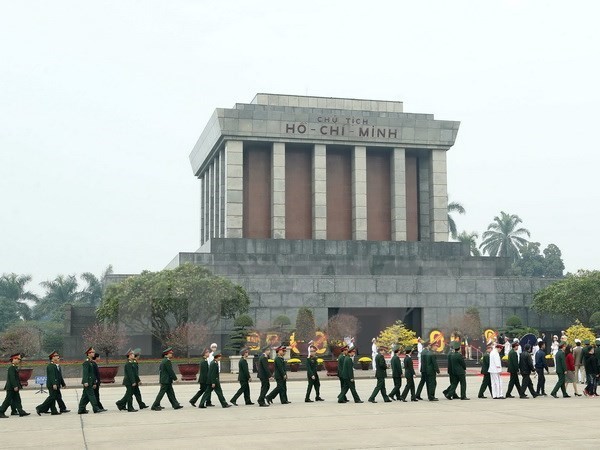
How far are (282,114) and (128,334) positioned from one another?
67.0 ft

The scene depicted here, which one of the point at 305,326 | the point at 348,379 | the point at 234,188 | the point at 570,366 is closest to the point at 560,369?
the point at 570,366

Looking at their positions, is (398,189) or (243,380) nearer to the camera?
(243,380)

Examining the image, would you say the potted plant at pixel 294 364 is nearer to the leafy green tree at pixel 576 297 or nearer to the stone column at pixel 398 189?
the leafy green tree at pixel 576 297

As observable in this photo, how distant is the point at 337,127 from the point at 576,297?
2111cm

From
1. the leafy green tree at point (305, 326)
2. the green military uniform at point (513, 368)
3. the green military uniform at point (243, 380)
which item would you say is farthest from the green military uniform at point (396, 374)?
the leafy green tree at point (305, 326)

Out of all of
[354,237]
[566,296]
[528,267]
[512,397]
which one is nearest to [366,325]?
[354,237]

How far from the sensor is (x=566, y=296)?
172ft

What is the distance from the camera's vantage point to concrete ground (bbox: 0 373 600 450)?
48.7 feet

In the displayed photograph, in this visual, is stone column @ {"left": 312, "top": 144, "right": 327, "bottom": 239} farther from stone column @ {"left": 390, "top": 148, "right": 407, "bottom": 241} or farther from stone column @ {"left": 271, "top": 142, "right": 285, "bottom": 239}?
stone column @ {"left": 390, "top": 148, "right": 407, "bottom": 241}

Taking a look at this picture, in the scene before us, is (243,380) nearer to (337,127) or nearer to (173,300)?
(173,300)

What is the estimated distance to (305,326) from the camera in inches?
1922

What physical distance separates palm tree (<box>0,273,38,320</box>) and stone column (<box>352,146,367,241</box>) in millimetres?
47835

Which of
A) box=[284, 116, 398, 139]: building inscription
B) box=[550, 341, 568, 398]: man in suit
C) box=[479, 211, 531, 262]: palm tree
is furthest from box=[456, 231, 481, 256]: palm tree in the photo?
box=[550, 341, 568, 398]: man in suit

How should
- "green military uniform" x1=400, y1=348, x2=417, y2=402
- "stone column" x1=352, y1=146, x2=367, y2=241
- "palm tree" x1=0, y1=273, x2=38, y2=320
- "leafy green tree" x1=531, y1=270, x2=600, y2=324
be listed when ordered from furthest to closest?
"palm tree" x1=0, y1=273, x2=38, y2=320
"stone column" x1=352, y1=146, x2=367, y2=241
"leafy green tree" x1=531, y1=270, x2=600, y2=324
"green military uniform" x1=400, y1=348, x2=417, y2=402
